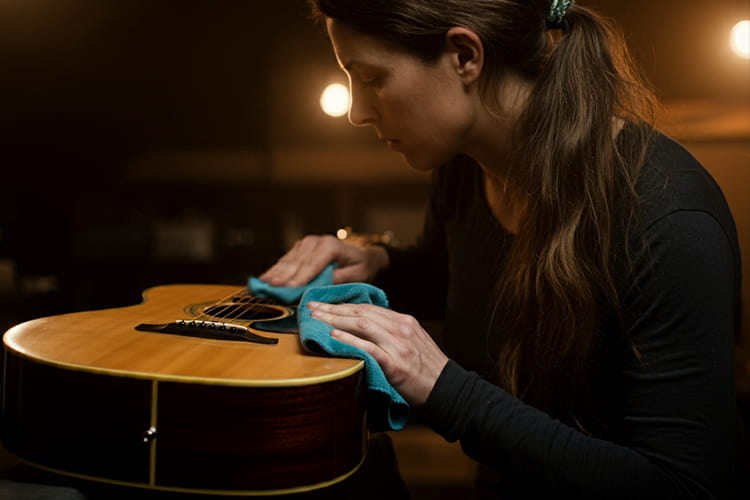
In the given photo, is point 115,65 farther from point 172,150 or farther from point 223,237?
point 223,237

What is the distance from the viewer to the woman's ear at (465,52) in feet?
2.79

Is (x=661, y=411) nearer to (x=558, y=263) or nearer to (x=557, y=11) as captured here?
(x=558, y=263)

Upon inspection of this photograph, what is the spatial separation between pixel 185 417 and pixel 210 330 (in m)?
0.18

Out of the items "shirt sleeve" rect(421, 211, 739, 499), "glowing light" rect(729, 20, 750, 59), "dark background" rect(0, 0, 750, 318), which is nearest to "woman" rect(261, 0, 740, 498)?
"shirt sleeve" rect(421, 211, 739, 499)

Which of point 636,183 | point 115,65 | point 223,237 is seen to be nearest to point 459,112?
point 636,183

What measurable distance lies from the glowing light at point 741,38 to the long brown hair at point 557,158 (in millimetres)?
656

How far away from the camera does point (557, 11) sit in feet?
2.87

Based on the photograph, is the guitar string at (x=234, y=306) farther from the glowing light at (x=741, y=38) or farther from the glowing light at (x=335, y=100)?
the glowing light at (x=741, y=38)

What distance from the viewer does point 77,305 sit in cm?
150

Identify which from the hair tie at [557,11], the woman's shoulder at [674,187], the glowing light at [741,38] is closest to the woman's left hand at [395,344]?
the woman's shoulder at [674,187]

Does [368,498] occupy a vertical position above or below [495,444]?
below

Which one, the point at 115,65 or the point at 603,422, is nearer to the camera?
the point at 603,422

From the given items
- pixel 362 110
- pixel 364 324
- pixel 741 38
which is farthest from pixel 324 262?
pixel 741 38

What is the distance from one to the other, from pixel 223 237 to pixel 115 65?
48cm
